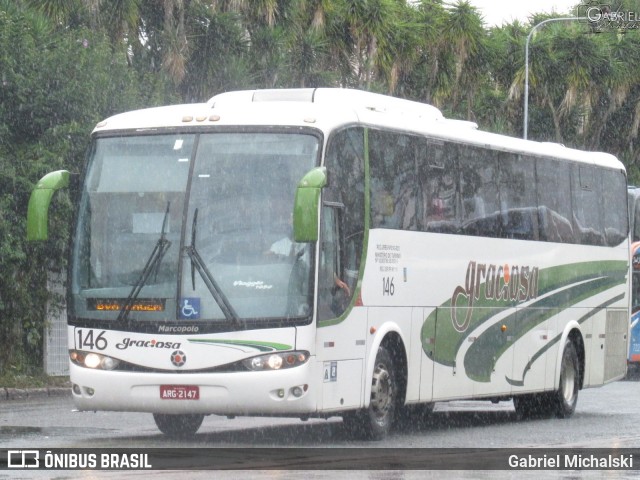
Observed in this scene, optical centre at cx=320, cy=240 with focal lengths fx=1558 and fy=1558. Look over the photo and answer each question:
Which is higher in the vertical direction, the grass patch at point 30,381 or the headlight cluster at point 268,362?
the headlight cluster at point 268,362

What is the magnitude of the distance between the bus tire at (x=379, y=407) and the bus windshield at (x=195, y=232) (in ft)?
5.37

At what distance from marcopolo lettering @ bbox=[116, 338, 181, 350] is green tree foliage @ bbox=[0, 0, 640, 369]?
7.82 m

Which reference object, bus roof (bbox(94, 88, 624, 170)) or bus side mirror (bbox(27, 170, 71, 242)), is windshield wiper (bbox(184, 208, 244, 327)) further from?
bus side mirror (bbox(27, 170, 71, 242))

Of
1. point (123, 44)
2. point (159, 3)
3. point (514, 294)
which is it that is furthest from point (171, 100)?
point (514, 294)

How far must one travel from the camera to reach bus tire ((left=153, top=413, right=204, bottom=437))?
15.3 m

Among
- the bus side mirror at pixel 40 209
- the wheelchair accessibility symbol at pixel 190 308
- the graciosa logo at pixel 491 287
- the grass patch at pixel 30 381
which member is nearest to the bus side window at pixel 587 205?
the graciosa logo at pixel 491 287

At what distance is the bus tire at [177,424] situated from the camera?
50.3 ft

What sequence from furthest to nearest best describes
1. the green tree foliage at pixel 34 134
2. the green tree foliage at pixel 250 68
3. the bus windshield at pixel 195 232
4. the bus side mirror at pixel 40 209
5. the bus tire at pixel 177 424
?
the green tree foliage at pixel 250 68 < the green tree foliage at pixel 34 134 < the bus tire at pixel 177 424 < the bus side mirror at pixel 40 209 < the bus windshield at pixel 195 232

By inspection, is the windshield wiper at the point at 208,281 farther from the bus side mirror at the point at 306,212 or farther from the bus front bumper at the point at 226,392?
the bus side mirror at the point at 306,212

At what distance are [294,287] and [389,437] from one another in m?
2.72

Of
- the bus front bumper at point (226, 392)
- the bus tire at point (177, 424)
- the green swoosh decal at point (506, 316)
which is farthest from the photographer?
the green swoosh decal at point (506, 316)

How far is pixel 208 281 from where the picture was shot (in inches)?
541

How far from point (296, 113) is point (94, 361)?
9.59 ft

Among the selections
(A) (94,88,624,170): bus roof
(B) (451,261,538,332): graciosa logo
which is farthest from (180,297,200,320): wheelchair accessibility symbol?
(B) (451,261,538,332): graciosa logo
